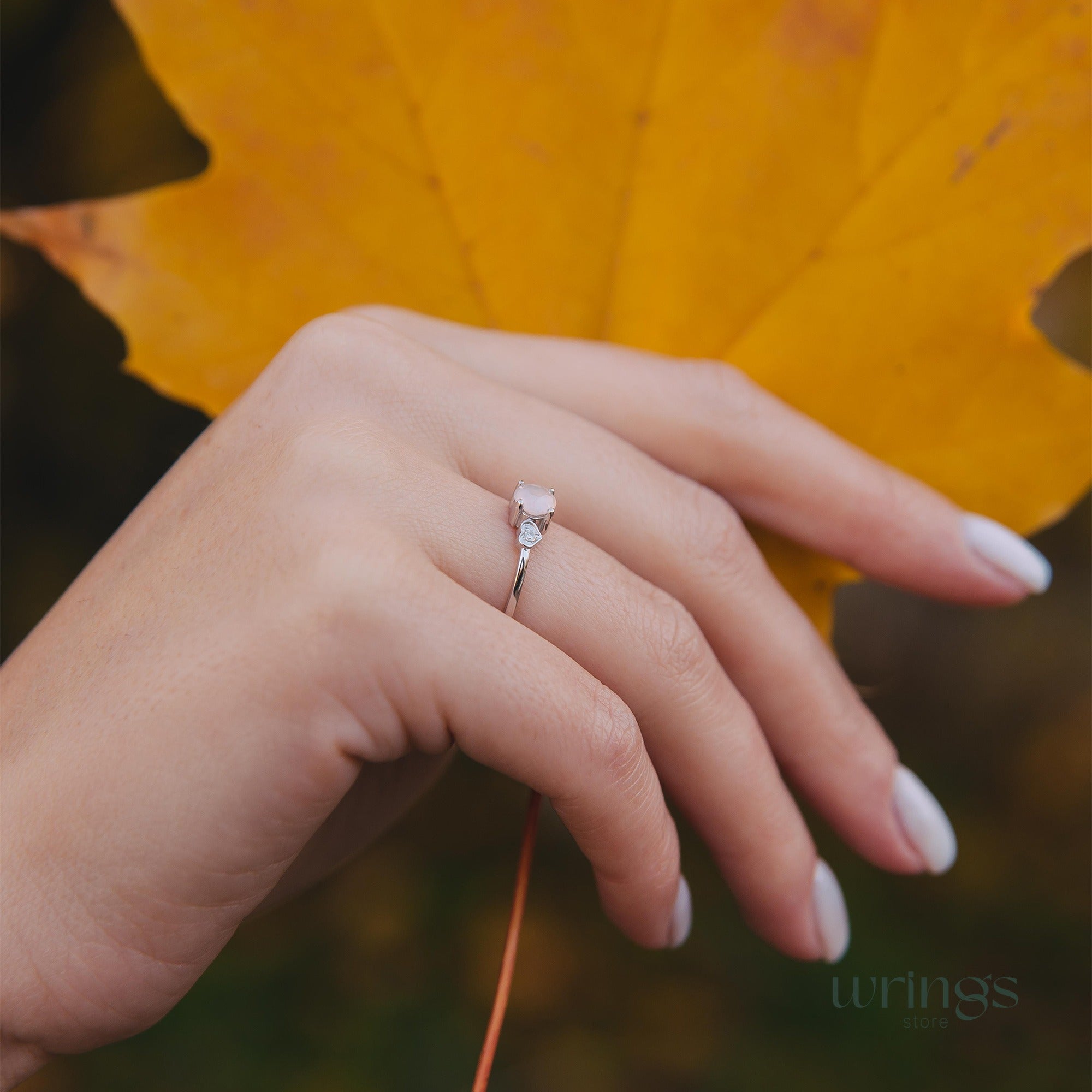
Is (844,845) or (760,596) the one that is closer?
(760,596)

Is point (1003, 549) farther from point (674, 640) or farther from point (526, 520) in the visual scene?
point (526, 520)

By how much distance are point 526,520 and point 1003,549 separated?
452 millimetres

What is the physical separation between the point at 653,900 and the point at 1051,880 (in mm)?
1063

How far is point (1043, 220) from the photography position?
2.29ft

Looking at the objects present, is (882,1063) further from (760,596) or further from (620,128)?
(620,128)

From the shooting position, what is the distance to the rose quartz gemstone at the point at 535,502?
0.60 metres

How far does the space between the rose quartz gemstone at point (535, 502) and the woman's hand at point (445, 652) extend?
0.03 metres

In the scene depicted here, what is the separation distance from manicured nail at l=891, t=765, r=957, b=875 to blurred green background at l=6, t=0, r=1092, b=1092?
64 centimetres

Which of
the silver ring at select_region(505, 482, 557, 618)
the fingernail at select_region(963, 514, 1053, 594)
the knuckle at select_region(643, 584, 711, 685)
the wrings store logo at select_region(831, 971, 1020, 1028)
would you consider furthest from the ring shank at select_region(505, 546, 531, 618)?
the wrings store logo at select_region(831, 971, 1020, 1028)

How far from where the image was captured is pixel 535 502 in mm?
600

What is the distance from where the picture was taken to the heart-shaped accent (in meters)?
0.61

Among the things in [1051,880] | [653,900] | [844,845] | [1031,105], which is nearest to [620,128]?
[1031,105]

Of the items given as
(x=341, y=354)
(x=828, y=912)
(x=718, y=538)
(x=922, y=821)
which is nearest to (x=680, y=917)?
(x=828, y=912)

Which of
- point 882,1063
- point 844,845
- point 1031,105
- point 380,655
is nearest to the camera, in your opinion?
point 380,655
